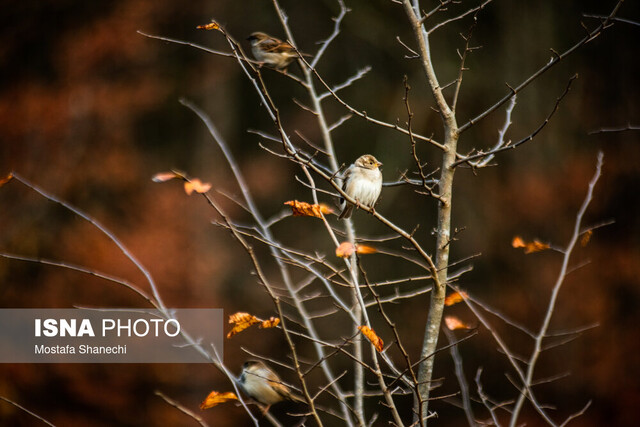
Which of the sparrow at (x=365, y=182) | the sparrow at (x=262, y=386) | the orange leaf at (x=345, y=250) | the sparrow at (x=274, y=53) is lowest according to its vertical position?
the sparrow at (x=262, y=386)

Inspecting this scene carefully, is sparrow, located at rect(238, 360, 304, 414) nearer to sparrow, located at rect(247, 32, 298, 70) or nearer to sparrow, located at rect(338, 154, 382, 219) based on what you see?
sparrow, located at rect(338, 154, 382, 219)

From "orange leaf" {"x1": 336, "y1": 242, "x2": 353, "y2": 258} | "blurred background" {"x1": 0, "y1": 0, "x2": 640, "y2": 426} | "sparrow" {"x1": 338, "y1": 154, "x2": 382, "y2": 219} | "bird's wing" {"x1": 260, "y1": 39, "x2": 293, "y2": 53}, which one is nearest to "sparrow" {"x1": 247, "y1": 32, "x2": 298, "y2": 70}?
"bird's wing" {"x1": 260, "y1": 39, "x2": 293, "y2": 53}

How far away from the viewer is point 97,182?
22.1 ft

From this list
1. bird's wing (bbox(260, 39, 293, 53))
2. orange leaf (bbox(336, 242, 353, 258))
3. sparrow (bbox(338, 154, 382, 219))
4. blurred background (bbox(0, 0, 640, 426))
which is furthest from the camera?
blurred background (bbox(0, 0, 640, 426))

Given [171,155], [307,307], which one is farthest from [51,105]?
[307,307]

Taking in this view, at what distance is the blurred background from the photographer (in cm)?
602

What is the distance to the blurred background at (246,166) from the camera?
602 centimetres

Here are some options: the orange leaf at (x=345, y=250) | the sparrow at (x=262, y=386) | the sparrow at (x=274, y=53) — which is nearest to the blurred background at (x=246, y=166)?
the sparrow at (x=274, y=53)

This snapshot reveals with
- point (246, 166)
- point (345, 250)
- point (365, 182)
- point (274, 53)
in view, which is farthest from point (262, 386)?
point (246, 166)

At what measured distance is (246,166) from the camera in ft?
22.7

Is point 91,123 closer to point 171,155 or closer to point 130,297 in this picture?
point 171,155

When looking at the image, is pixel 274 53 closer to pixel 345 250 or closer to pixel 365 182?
pixel 365 182

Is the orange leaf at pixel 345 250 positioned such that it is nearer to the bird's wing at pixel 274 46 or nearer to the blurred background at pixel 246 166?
the bird's wing at pixel 274 46

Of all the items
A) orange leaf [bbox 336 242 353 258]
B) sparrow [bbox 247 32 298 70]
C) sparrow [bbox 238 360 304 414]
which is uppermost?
sparrow [bbox 247 32 298 70]
